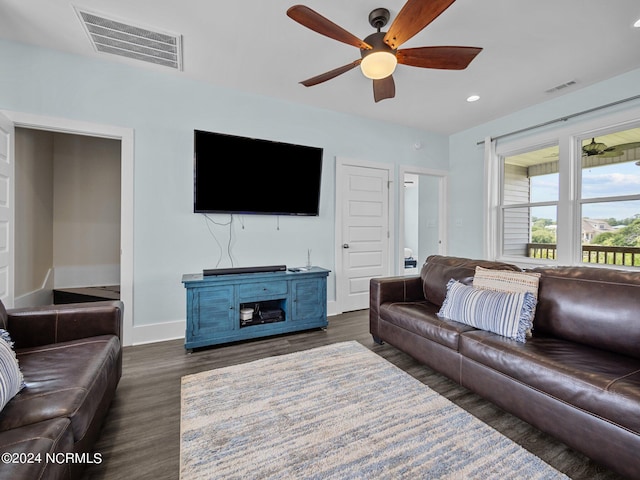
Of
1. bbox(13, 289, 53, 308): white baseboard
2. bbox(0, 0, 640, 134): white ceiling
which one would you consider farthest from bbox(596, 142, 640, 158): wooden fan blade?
bbox(13, 289, 53, 308): white baseboard

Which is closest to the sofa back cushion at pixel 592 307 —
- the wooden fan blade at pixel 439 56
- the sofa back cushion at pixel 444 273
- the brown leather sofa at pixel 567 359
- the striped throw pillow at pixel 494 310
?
the brown leather sofa at pixel 567 359

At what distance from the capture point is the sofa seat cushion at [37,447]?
2.68 feet

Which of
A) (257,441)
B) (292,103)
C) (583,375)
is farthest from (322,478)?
(292,103)

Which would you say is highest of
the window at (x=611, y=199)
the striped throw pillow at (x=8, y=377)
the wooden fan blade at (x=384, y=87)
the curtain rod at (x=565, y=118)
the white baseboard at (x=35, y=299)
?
the curtain rod at (x=565, y=118)

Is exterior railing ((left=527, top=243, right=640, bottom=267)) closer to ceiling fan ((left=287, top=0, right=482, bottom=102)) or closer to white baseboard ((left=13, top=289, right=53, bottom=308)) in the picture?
ceiling fan ((left=287, top=0, right=482, bottom=102))

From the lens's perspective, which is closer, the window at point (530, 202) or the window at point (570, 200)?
the window at point (570, 200)

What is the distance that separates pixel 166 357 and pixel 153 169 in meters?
1.84

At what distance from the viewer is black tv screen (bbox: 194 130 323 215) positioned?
3006mm

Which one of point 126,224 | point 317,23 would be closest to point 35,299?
point 126,224

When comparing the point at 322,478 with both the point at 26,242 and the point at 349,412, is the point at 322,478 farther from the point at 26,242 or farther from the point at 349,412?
the point at 26,242

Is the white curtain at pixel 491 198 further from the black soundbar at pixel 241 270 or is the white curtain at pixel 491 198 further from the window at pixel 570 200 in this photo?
the black soundbar at pixel 241 270

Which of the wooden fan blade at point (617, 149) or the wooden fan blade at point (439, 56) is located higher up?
the wooden fan blade at point (439, 56)

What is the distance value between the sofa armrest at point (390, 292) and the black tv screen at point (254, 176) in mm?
1343

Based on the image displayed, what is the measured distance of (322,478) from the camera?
4.17ft
